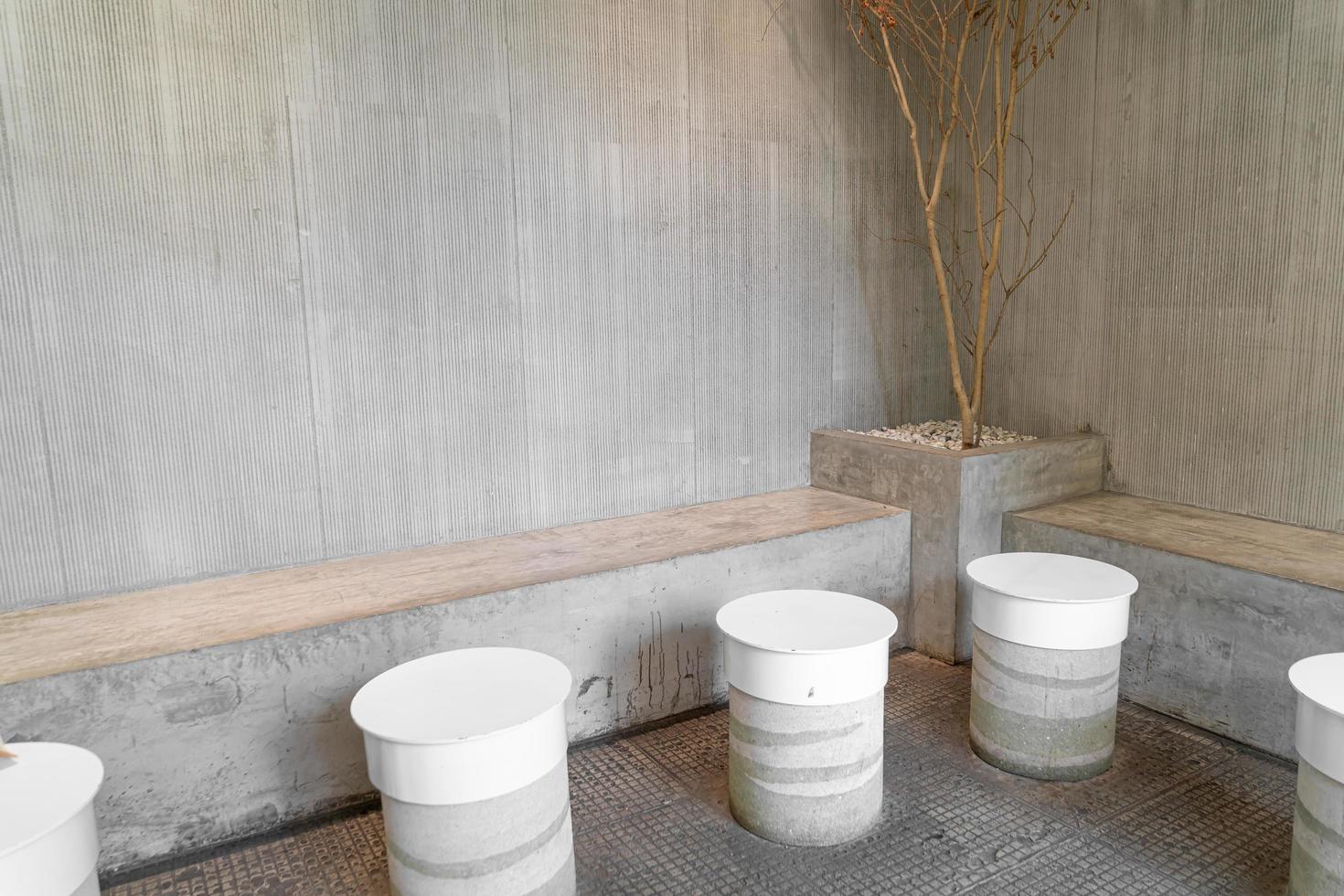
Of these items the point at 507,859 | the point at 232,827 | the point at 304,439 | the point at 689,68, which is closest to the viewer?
the point at 507,859

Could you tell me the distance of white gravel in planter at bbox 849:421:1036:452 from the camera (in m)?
3.86

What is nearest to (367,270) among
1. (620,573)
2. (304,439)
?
(304,439)

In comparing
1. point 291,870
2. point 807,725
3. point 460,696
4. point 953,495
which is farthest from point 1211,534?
point 291,870

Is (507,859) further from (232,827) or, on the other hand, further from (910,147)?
(910,147)

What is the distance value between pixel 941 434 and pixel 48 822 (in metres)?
3.48

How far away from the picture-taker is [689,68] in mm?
3574

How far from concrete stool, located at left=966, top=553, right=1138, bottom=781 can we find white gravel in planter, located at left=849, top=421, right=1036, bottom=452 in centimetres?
119

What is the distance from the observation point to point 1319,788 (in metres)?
1.89

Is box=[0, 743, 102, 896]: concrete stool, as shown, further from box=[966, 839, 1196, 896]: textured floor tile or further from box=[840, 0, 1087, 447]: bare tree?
box=[840, 0, 1087, 447]: bare tree

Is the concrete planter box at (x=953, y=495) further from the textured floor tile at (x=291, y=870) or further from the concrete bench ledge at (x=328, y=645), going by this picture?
the textured floor tile at (x=291, y=870)

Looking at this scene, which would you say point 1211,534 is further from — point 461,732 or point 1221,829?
point 461,732

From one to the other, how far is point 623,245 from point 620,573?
1339 millimetres

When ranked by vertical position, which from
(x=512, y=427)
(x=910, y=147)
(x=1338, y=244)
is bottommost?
(x=512, y=427)

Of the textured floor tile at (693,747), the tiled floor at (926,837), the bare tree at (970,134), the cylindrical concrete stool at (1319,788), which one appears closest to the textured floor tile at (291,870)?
the tiled floor at (926,837)
